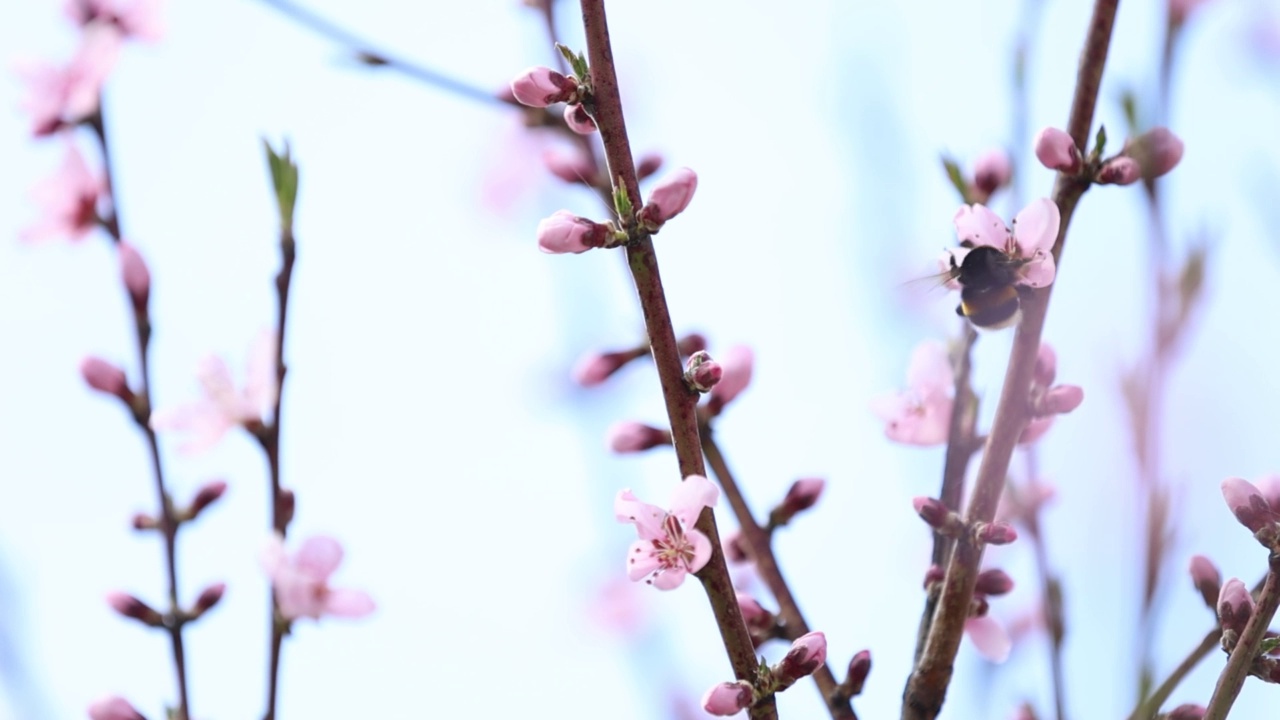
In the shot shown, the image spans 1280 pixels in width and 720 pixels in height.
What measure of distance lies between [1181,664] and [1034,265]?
0.51 meters

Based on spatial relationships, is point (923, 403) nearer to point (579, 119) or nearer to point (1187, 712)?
point (1187, 712)

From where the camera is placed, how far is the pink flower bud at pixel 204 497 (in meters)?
2.22

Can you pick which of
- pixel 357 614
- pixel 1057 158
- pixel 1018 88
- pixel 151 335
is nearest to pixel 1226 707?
pixel 1057 158

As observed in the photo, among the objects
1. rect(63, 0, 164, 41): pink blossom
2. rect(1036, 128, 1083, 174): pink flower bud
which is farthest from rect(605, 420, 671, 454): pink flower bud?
rect(63, 0, 164, 41): pink blossom

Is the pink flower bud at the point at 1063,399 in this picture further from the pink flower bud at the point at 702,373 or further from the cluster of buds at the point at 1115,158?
the pink flower bud at the point at 702,373

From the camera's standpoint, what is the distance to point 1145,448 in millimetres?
1611

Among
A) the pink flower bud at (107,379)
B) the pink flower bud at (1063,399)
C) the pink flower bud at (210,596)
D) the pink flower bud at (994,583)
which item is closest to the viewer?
the pink flower bud at (1063,399)

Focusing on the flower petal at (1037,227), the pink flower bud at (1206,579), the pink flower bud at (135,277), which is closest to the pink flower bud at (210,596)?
the pink flower bud at (135,277)

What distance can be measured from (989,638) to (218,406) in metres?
1.37

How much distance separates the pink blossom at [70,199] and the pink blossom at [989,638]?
1.77 m

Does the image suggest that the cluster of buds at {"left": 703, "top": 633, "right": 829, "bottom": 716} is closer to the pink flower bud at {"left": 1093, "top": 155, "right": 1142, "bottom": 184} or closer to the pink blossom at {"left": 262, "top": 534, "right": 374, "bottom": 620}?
the pink flower bud at {"left": 1093, "top": 155, "right": 1142, "bottom": 184}

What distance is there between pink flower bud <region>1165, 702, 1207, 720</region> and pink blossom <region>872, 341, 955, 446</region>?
49 centimetres

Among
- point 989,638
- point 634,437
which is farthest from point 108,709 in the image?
point 989,638

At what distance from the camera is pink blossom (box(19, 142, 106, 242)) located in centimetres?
247
